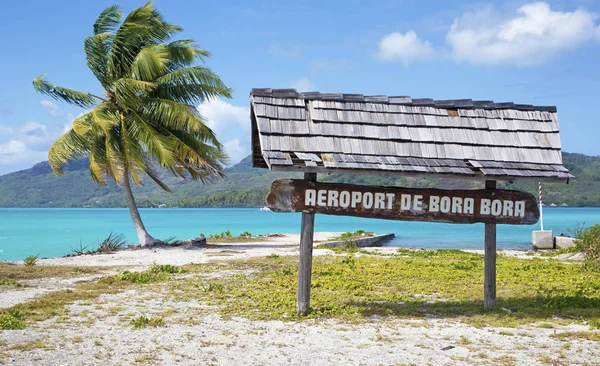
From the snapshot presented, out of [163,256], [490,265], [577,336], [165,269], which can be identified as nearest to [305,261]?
[490,265]

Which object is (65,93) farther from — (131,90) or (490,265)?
(490,265)

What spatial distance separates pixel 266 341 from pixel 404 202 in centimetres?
323

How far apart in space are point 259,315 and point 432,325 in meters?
2.75

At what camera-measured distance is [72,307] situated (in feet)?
33.9

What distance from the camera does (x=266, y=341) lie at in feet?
26.2

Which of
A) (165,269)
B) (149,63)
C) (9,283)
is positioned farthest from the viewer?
(149,63)

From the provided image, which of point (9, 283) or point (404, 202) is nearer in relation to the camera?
point (404, 202)

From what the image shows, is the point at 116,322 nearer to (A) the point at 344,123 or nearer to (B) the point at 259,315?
(B) the point at 259,315

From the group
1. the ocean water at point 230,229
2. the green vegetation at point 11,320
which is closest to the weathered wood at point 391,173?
the green vegetation at point 11,320

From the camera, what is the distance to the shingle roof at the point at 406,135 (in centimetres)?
926

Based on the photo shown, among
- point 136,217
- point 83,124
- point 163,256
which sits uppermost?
point 83,124

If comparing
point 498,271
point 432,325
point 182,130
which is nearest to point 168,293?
point 432,325

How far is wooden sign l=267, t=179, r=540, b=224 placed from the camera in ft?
31.0

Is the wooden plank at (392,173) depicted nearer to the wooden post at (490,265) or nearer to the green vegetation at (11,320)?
the wooden post at (490,265)
